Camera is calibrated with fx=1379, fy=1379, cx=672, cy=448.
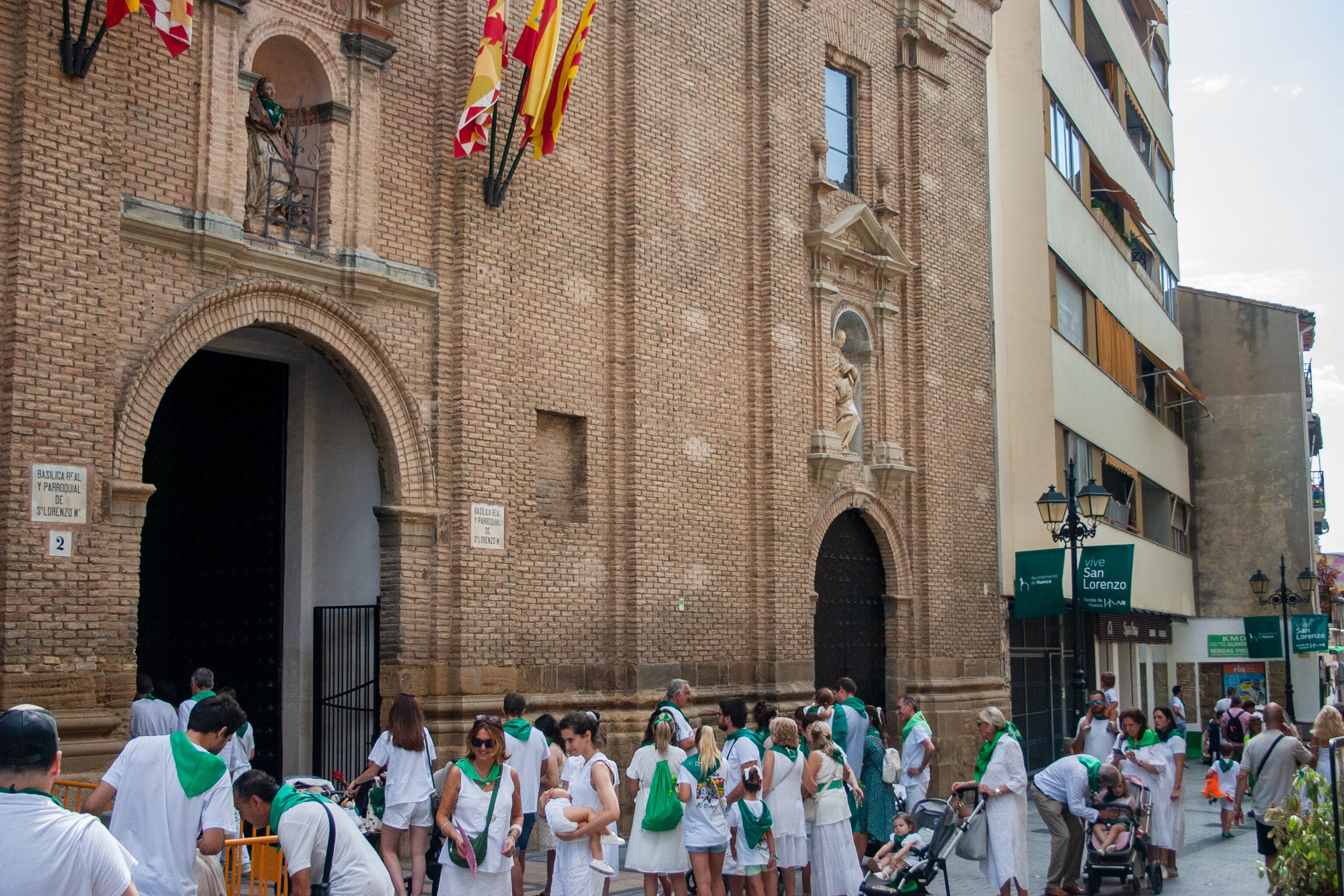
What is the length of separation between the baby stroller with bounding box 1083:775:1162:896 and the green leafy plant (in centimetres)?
376

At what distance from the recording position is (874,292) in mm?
21922

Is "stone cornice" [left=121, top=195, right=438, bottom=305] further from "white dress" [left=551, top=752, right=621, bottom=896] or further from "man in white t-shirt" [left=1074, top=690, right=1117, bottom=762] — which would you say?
"man in white t-shirt" [left=1074, top=690, right=1117, bottom=762]

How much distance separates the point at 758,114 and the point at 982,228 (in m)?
6.65

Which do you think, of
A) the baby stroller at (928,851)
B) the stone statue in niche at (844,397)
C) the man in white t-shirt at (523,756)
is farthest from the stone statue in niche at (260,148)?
the stone statue in niche at (844,397)

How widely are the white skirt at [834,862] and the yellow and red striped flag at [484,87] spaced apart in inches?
306

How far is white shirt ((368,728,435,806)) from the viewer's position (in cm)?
1116

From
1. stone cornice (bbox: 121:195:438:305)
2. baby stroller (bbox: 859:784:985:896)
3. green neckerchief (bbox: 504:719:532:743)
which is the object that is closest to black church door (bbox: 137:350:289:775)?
stone cornice (bbox: 121:195:438:305)

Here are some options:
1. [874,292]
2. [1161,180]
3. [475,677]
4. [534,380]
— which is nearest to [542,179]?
[534,380]

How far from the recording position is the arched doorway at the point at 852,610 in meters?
20.8

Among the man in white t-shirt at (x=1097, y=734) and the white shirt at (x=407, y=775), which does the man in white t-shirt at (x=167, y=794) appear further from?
the man in white t-shirt at (x=1097, y=734)

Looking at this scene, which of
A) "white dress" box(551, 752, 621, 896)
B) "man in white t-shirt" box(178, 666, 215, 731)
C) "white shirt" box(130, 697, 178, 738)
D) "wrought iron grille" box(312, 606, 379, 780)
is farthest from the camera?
"wrought iron grille" box(312, 606, 379, 780)

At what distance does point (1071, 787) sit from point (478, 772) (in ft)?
22.2

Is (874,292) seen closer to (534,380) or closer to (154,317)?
(534,380)

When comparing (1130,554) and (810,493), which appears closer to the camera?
(810,493)
